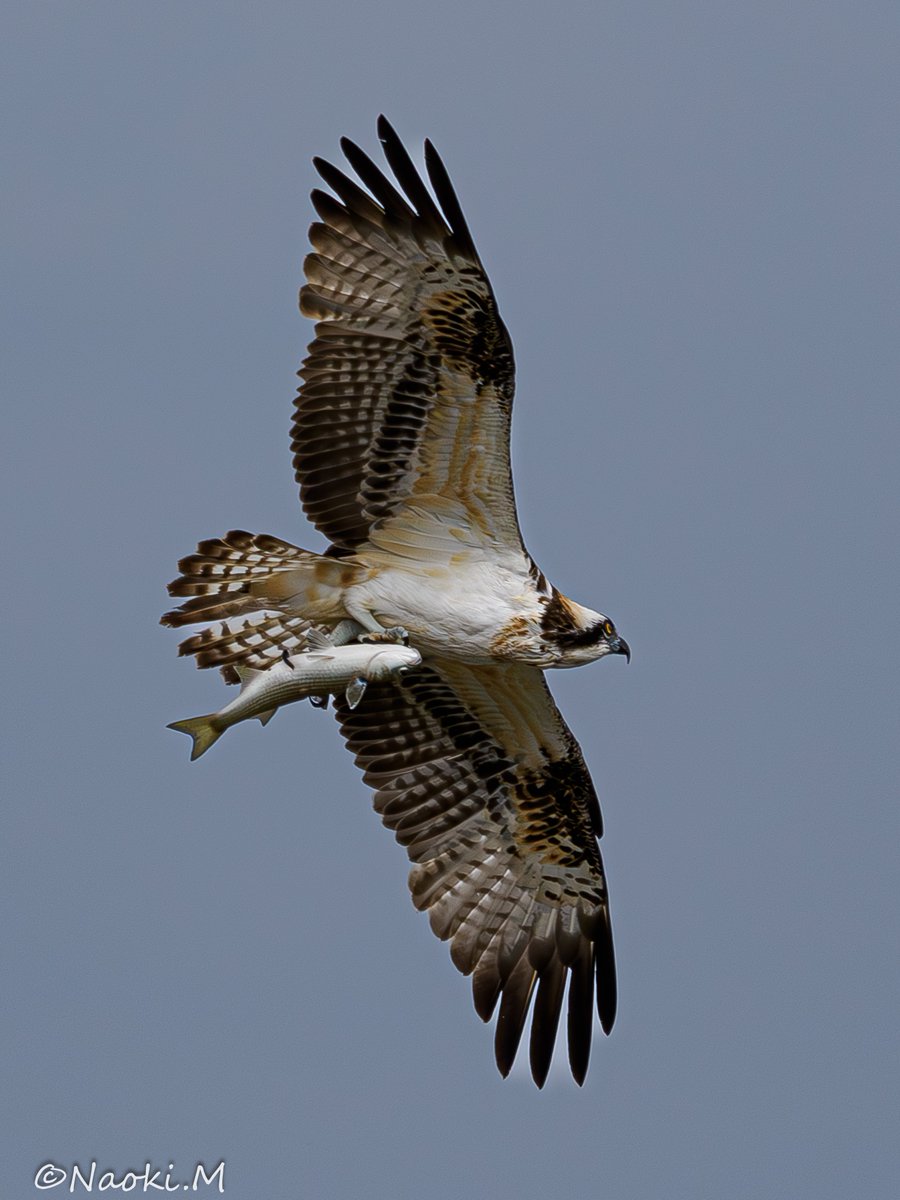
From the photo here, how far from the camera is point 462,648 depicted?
40.3ft

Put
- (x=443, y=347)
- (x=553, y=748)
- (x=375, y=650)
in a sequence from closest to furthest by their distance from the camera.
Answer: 1. (x=375, y=650)
2. (x=443, y=347)
3. (x=553, y=748)

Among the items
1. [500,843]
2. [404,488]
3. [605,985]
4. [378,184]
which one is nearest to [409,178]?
[378,184]

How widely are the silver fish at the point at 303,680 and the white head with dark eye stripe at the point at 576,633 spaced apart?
3.79ft

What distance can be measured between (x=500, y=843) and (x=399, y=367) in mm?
3160

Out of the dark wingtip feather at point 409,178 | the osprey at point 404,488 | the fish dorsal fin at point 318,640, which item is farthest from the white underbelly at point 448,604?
the dark wingtip feather at point 409,178

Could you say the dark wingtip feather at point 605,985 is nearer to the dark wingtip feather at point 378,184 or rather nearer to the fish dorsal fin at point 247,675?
the fish dorsal fin at point 247,675

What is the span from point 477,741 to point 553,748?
48cm

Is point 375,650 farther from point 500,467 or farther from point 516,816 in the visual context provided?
point 516,816

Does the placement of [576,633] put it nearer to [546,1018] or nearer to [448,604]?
[448,604]

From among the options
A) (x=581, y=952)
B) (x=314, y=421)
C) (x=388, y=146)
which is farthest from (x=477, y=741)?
(x=388, y=146)

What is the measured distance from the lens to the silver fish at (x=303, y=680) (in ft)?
35.7

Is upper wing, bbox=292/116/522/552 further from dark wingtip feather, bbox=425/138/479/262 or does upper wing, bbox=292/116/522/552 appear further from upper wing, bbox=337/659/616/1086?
upper wing, bbox=337/659/616/1086

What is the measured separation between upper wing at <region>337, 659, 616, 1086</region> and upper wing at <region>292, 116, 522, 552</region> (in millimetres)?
1318

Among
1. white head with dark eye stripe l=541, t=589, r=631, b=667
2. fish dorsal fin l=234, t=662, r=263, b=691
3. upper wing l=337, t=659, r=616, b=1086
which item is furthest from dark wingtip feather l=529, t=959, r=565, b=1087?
fish dorsal fin l=234, t=662, r=263, b=691
